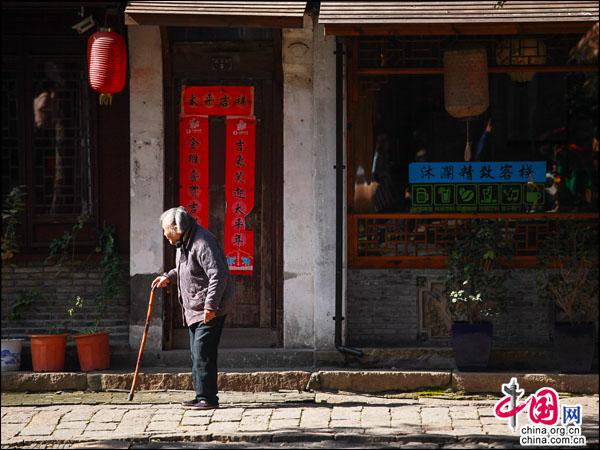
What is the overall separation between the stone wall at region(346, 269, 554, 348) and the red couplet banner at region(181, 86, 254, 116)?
2.30 meters

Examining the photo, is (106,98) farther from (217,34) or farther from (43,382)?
(43,382)

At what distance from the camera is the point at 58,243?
13391mm

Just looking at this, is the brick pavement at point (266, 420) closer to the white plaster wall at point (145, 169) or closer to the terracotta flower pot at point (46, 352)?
the terracotta flower pot at point (46, 352)

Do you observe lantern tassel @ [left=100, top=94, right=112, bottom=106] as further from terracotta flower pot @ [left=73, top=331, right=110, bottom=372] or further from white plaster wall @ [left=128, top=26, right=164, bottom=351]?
terracotta flower pot @ [left=73, top=331, right=110, bottom=372]

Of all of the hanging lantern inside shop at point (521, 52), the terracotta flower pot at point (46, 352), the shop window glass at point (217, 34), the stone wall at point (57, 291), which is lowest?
the terracotta flower pot at point (46, 352)

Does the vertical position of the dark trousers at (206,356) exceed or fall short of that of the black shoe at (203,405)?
it exceeds it

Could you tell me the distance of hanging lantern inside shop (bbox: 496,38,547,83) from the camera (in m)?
13.2

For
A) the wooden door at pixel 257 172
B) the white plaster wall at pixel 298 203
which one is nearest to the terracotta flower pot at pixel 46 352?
the wooden door at pixel 257 172

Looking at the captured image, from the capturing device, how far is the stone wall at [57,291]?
529 inches

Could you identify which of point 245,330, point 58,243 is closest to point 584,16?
point 245,330

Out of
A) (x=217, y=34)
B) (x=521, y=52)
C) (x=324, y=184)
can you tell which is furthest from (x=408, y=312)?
(x=217, y=34)

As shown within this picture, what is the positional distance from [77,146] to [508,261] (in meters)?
5.23

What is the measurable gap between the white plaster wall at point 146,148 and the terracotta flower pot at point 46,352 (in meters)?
1.20

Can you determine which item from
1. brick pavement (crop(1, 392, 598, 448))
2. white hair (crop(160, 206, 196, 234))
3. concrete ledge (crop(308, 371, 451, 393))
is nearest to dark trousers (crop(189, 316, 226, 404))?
brick pavement (crop(1, 392, 598, 448))
